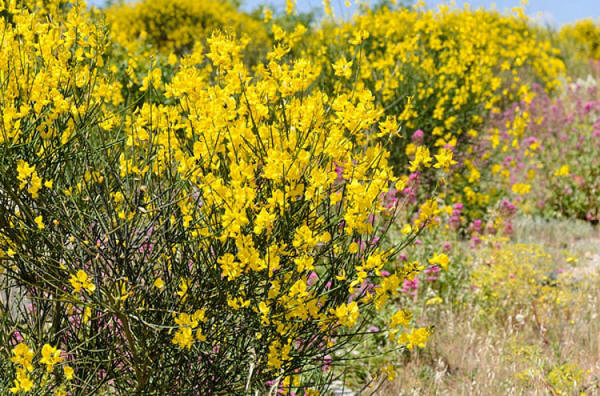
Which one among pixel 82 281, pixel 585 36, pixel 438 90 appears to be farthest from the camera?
pixel 585 36

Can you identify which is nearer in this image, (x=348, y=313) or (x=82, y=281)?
(x=82, y=281)

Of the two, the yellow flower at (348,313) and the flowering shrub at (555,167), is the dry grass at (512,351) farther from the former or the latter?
the flowering shrub at (555,167)

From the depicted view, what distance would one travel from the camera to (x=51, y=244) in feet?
6.52

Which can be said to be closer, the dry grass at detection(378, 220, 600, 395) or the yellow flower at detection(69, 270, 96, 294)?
the yellow flower at detection(69, 270, 96, 294)

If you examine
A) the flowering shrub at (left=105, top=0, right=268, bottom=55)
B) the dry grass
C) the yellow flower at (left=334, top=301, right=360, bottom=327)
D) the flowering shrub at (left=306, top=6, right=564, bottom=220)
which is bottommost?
the dry grass

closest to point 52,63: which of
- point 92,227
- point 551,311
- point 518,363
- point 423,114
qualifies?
point 92,227

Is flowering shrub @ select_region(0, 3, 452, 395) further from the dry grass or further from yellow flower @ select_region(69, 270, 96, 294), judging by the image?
the dry grass

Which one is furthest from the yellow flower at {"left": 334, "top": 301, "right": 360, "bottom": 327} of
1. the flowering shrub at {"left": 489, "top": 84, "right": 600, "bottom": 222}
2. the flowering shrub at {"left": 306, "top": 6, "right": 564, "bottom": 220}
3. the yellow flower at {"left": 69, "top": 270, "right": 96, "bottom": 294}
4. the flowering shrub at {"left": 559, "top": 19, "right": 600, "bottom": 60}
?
the flowering shrub at {"left": 559, "top": 19, "right": 600, "bottom": 60}

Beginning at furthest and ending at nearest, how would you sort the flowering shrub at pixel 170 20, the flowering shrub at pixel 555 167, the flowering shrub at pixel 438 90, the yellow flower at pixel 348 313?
the flowering shrub at pixel 170 20 → the flowering shrub at pixel 555 167 → the flowering shrub at pixel 438 90 → the yellow flower at pixel 348 313

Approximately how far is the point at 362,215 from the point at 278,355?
1.73 feet

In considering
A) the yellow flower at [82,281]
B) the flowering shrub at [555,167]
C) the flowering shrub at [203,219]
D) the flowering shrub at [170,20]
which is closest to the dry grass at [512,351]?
the flowering shrub at [203,219]

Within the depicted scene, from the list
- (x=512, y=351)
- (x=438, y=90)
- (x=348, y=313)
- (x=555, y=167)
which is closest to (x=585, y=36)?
(x=555, y=167)

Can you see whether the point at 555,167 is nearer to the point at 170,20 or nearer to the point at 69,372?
the point at 69,372

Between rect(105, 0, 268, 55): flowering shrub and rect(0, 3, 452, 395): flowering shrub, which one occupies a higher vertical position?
rect(105, 0, 268, 55): flowering shrub
